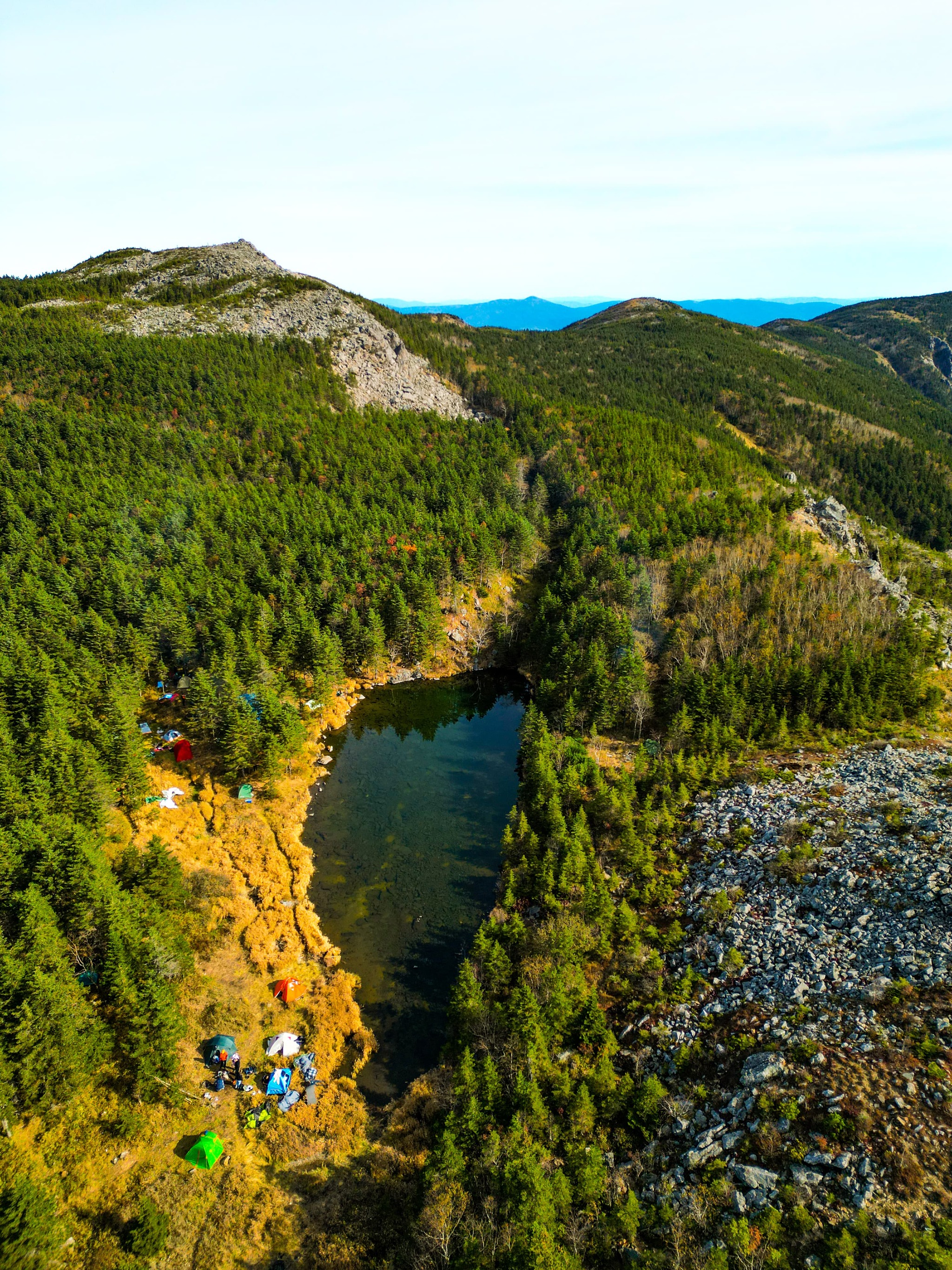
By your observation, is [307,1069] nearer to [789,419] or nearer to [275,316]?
Result: [275,316]

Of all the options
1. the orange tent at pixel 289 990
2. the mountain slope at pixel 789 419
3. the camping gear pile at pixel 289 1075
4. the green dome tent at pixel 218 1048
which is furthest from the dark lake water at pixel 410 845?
the mountain slope at pixel 789 419

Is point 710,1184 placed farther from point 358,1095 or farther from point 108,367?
point 108,367

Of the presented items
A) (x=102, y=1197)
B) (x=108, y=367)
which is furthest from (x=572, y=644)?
(x=108, y=367)

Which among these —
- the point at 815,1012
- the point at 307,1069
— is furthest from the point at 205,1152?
the point at 815,1012

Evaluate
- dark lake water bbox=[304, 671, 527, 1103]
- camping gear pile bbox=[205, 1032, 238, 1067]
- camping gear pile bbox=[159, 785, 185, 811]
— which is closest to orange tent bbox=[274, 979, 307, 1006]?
dark lake water bbox=[304, 671, 527, 1103]

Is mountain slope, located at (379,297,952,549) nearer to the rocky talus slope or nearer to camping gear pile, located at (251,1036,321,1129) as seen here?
the rocky talus slope

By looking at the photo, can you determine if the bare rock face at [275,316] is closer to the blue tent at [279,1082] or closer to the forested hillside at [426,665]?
the forested hillside at [426,665]
